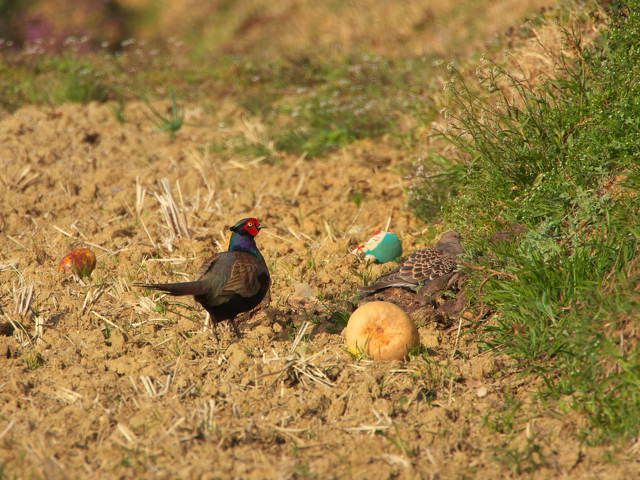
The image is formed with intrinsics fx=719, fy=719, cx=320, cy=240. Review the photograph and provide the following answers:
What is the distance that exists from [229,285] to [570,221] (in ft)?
7.43

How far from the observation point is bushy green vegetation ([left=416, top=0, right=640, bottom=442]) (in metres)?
3.82

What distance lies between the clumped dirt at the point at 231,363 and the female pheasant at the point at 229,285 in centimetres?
22

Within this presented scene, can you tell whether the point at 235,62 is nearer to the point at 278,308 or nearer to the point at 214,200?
the point at 214,200

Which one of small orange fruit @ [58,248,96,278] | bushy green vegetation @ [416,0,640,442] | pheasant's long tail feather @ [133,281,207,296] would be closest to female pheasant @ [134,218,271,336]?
pheasant's long tail feather @ [133,281,207,296]

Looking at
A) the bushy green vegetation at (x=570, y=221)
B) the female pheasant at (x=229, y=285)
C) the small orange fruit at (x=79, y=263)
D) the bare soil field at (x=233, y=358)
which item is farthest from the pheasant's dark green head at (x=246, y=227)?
the bushy green vegetation at (x=570, y=221)

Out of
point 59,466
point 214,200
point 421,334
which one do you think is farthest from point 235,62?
point 59,466

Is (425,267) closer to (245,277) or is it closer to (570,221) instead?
(570,221)

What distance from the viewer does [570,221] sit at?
15.5 feet

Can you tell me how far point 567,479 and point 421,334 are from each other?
1489 mm

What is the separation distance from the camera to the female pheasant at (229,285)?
15.1 feet

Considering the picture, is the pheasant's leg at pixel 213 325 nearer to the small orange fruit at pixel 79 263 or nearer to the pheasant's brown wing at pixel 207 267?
the pheasant's brown wing at pixel 207 267

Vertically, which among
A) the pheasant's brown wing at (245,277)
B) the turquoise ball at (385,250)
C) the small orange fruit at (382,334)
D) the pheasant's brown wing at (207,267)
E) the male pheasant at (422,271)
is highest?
the pheasant's brown wing at (207,267)

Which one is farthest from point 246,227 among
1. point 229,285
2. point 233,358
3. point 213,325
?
point 233,358

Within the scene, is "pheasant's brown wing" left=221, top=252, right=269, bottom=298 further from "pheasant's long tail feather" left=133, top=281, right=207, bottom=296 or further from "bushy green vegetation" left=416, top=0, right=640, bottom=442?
"bushy green vegetation" left=416, top=0, right=640, bottom=442
